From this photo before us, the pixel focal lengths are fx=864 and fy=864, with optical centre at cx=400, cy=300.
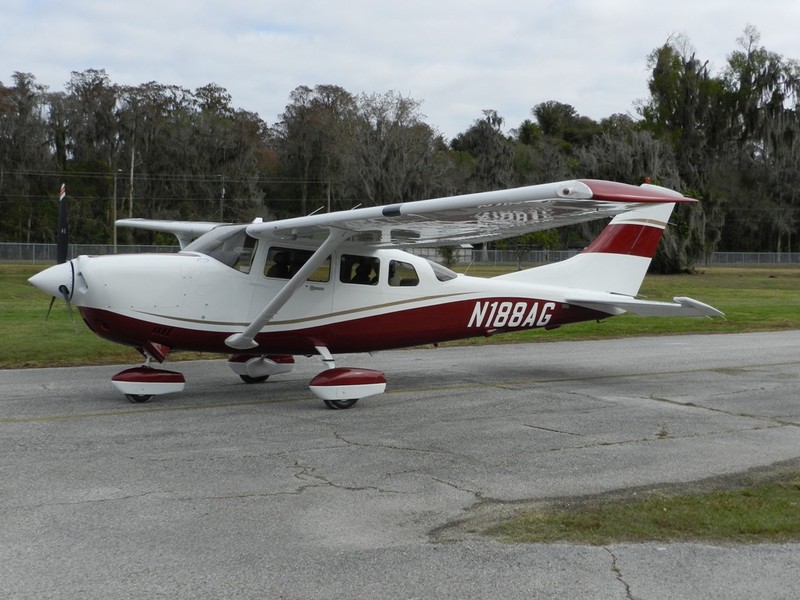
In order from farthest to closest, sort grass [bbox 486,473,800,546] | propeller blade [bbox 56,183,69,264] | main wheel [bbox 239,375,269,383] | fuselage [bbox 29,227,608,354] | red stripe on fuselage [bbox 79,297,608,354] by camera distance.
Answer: main wheel [bbox 239,375,269,383] → propeller blade [bbox 56,183,69,264] → red stripe on fuselage [bbox 79,297,608,354] → fuselage [bbox 29,227,608,354] → grass [bbox 486,473,800,546]

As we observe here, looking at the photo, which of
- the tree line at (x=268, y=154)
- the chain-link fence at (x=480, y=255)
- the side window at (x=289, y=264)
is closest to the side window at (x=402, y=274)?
the side window at (x=289, y=264)

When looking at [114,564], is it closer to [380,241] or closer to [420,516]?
[420,516]

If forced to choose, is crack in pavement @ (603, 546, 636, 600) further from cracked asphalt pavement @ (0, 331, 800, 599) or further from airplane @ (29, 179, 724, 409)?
airplane @ (29, 179, 724, 409)

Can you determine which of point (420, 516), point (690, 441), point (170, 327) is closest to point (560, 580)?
point (420, 516)

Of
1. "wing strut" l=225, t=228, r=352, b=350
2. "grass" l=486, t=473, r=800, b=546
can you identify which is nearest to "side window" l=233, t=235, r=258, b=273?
"wing strut" l=225, t=228, r=352, b=350

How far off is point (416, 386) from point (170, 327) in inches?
139

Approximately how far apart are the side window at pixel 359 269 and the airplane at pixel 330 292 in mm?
16

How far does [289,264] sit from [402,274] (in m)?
1.63

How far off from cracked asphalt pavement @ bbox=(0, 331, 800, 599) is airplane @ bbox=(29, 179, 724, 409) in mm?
675

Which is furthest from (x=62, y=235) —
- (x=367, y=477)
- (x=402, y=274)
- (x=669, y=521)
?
(x=669, y=521)

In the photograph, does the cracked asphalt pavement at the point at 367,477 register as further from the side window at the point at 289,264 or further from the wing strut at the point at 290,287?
the side window at the point at 289,264

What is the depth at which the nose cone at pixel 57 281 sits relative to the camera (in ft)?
32.4

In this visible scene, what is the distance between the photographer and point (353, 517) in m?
5.91

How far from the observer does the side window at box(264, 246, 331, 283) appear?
10.9 meters
